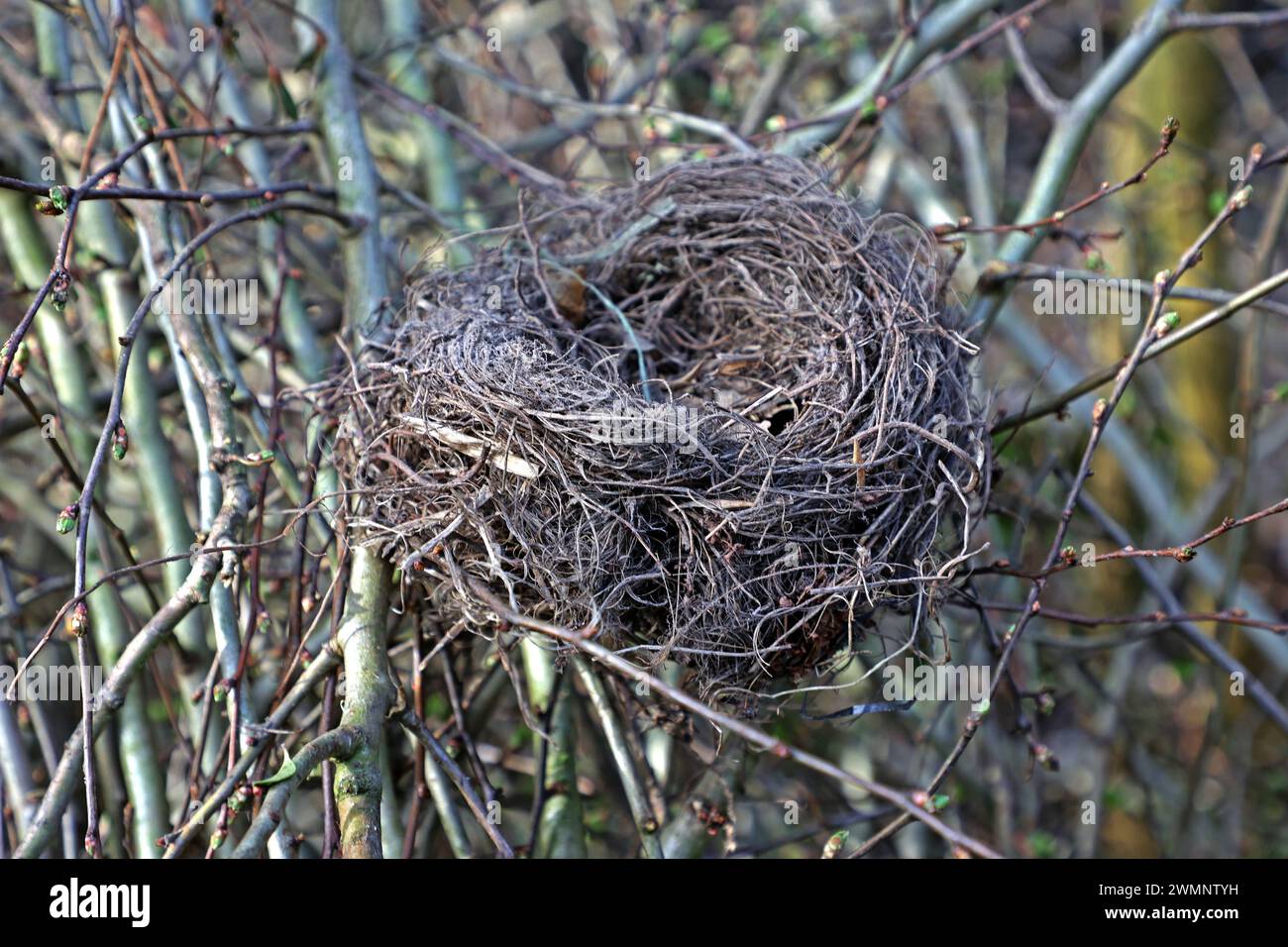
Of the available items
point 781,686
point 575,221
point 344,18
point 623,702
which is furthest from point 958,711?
point 344,18

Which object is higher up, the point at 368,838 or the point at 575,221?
the point at 575,221

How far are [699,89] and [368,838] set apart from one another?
3.12 m

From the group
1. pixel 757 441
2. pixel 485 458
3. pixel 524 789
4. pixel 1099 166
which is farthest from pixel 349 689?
pixel 1099 166

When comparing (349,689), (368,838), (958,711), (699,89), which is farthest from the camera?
(699,89)

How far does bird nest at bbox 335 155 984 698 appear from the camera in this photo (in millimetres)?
1763

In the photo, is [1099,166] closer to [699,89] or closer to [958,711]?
[699,89]

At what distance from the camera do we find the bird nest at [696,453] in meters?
1.76

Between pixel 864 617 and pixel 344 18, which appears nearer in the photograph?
pixel 864 617

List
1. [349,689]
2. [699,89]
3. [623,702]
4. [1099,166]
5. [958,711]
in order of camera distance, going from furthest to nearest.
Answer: [1099,166]
[699,89]
[958,711]
[623,702]
[349,689]

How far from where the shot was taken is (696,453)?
71.9 inches

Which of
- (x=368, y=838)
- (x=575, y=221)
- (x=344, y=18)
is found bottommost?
(x=368, y=838)

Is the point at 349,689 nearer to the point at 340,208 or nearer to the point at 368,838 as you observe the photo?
the point at 368,838

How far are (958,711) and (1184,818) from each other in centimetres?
73

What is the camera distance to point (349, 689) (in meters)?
1.81
